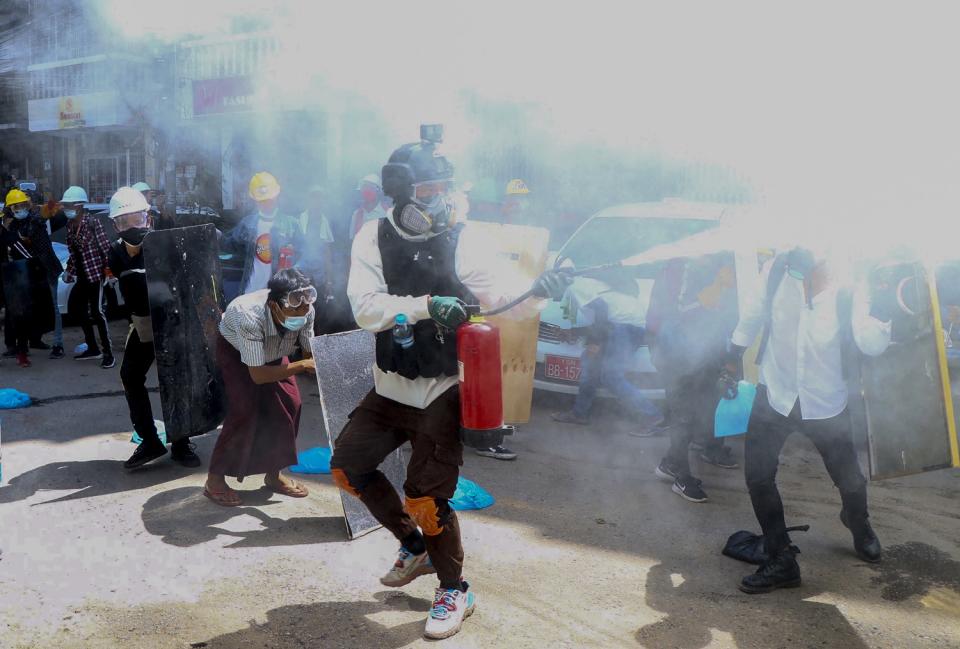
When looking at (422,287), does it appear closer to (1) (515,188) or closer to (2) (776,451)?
(2) (776,451)

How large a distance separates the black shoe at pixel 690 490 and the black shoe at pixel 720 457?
2.19ft

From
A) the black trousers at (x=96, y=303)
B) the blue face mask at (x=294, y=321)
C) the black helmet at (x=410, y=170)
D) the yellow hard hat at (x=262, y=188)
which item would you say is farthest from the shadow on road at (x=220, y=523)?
the black trousers at (x=96, y=303)

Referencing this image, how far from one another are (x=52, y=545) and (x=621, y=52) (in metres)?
4.23

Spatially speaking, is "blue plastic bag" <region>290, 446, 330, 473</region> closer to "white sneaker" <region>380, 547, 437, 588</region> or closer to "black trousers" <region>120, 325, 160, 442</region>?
"black trousers" <region>120, 325, 160, 442</region>

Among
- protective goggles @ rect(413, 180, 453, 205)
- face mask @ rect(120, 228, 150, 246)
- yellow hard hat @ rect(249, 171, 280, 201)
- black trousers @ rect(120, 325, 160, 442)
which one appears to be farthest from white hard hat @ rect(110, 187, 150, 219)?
protective goggles @ rect(413, 180, 453, 205)

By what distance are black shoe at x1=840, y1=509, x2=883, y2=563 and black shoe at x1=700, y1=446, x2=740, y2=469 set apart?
1.53 meters

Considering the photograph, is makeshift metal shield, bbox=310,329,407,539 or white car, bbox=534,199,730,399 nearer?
makeshift metal shield, bbox=310,329,407,539

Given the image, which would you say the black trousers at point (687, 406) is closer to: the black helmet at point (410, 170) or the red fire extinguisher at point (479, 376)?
the red fire extinguisher at point (479, 376)

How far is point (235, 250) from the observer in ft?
27.4

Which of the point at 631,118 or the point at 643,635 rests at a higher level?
the point at 631,118

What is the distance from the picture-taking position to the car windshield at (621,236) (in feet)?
22.9

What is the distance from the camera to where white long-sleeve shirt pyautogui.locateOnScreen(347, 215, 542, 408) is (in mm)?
3320

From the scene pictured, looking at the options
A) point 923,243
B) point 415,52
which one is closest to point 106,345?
point 415,52

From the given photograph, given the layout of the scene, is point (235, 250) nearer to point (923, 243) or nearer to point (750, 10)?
point (750, 10)
